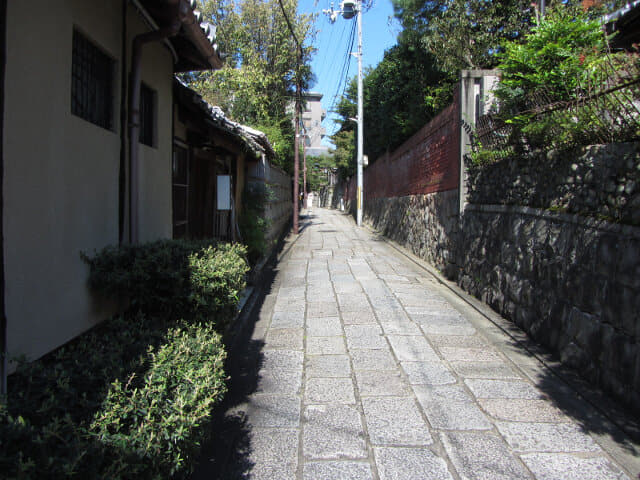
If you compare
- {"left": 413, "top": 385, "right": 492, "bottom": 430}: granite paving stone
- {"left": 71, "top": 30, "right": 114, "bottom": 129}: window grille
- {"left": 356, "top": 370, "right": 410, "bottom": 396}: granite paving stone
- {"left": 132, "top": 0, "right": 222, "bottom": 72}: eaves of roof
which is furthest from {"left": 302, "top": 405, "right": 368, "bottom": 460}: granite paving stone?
{"left": 132, "top": 0, "right": 222, "bottom": 72}: eaves of roof

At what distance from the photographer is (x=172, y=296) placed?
3557 mm

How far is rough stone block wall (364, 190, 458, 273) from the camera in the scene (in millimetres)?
8938

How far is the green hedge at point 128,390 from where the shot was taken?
161 centimetres

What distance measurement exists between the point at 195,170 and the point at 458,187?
Result: 4804mm

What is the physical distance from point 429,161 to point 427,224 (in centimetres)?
155

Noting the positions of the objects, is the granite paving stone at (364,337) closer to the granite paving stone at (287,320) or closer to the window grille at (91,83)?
the granite paving stone at (287,320)

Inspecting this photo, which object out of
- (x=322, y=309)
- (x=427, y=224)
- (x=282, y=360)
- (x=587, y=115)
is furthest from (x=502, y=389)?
(x=427, y=224)

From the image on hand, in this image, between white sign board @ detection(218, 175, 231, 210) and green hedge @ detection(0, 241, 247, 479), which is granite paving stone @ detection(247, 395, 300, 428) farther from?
white sign board @ detection(218, 175, 231, 210)

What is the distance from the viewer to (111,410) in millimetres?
1934

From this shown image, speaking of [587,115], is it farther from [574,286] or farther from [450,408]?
[450,408]

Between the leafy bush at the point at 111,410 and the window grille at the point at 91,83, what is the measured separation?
1874 mm

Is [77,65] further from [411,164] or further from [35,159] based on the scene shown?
[411,164]

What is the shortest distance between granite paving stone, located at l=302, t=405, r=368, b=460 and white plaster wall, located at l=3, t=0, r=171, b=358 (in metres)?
1.82

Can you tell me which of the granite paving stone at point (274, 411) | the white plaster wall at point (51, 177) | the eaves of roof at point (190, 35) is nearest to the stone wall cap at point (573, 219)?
the granite paving stone at point (274, 411)
